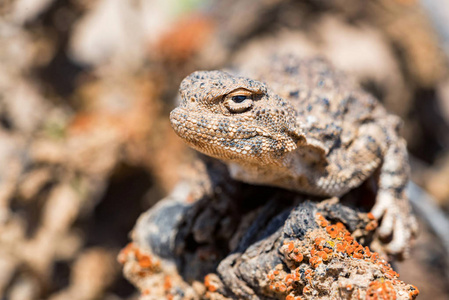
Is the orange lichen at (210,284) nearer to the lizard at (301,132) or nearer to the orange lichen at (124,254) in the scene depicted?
the lizard at (301,132)

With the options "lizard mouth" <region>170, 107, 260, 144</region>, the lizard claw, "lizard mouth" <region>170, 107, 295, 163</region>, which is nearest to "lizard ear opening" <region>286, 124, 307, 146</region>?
"lizard mouth" <region>170, 107, 295, 163</region>

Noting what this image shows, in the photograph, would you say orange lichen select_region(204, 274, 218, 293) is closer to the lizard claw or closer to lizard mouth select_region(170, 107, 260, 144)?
lizard mouth select_region(170, 107, 260, 144)

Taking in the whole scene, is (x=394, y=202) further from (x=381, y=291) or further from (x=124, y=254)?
(x=124, y=254)

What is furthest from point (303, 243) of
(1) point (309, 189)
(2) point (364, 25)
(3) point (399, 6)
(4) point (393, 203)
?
(3) point (399, 6)

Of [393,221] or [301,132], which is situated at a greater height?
[301,132]

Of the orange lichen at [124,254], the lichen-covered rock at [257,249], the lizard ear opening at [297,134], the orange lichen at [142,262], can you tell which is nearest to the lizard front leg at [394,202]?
the lichen-covered rock at [257,249]

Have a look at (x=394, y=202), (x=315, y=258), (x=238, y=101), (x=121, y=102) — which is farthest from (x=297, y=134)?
(x=121, y=102)
